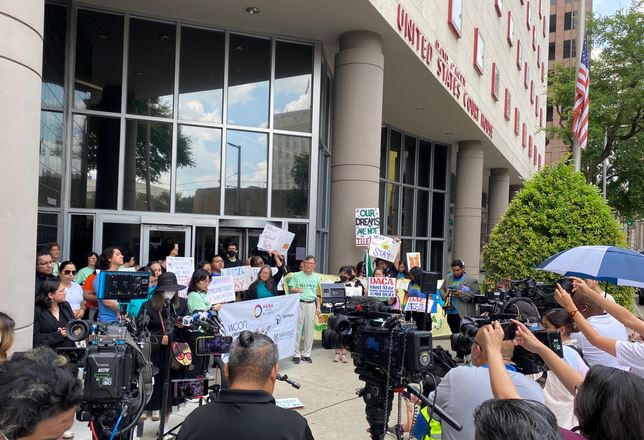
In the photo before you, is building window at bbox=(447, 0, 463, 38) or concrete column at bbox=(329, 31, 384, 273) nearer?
concrete column at bbox=(329, 31, 384, 273)

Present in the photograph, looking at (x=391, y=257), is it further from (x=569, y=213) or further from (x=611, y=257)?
(x=611, y=257)

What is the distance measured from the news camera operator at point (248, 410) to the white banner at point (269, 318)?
4548 millimetres

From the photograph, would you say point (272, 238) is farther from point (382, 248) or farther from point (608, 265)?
point (608, 265)

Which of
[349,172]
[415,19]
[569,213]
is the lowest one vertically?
[569,213]

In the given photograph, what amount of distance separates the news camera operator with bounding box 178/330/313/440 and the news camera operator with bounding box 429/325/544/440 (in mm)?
821

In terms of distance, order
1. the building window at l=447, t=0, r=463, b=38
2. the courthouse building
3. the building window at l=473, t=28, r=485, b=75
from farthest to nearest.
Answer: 1. the building window at l=473, t=28, r=485, b=75
2. the building window at l=447, t=0, r=463, b=38
3. the courthouse building

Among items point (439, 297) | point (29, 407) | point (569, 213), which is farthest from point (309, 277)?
point (29, 407)

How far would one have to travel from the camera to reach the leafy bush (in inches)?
406

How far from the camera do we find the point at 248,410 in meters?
2.24

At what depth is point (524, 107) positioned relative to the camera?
1170 inches

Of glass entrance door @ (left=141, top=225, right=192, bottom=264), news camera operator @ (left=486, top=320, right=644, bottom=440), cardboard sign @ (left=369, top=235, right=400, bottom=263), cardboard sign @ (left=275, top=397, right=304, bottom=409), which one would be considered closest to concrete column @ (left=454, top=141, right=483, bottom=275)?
cardboard sign @ (left=369, top=235, right=400, bottom=263)

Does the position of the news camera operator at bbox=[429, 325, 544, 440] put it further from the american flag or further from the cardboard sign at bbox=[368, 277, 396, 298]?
the american flag

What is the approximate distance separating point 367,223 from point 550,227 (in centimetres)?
386

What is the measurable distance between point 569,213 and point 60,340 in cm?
962
